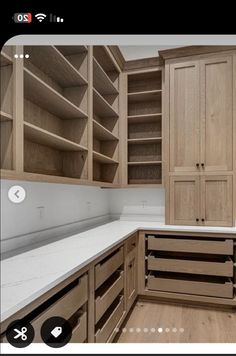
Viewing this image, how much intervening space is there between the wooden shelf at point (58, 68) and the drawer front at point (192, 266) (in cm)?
135

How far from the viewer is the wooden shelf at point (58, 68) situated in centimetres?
105

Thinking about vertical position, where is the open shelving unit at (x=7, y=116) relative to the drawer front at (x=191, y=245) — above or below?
above

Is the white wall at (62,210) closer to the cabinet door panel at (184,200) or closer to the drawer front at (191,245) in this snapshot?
the cabinet door panel at (184,200)

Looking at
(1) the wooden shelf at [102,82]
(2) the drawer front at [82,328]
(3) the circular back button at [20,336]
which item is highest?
(1) the wooden shelf at [102,82]

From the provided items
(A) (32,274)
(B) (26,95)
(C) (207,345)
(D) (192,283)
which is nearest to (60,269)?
(A) (32,274)

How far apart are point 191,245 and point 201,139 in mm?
822

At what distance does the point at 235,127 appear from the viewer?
173cm

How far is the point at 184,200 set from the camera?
184cm

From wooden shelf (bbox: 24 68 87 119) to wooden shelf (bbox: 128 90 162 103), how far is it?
856 millimetres
